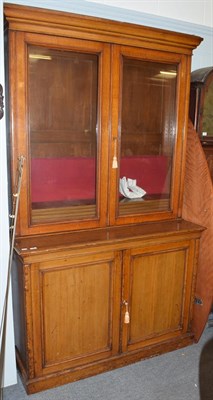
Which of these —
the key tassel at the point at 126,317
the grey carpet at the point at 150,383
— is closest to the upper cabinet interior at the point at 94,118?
Result: the key tassel at the point at 126,317

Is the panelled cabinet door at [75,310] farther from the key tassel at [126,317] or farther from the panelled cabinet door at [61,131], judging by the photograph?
the panelled cabinet door at [61,131]

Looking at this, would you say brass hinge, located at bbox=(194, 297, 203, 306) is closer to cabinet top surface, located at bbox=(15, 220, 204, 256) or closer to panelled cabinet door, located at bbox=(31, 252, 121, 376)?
cabinet top surface, located at bbox=(15, 220, 204, 256)

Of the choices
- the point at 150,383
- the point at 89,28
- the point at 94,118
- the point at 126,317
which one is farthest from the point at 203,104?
the point at 150,383

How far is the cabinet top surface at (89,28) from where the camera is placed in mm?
1581

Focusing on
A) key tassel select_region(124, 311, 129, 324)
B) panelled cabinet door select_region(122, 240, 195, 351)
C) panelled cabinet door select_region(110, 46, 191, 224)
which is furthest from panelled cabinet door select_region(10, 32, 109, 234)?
key tassel select_region(124, 311, 129, 324)

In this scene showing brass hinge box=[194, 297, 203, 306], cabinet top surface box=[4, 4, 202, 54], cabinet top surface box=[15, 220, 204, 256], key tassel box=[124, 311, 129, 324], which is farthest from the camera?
brass hinge box=[194, 297, 203, 306]

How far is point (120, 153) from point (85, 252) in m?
0.63

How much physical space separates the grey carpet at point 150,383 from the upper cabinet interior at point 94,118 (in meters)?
0.87

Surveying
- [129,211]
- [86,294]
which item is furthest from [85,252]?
[129,211]

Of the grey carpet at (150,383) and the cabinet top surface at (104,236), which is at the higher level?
the cabinet top surface at (104,236)

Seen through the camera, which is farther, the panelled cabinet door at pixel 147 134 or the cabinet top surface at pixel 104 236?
the panelled cabinet door at pixel 147 134

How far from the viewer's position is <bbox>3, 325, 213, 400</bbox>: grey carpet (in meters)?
1.81

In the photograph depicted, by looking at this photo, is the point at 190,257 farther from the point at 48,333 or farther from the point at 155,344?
the point at 48,333

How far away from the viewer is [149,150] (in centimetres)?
220
